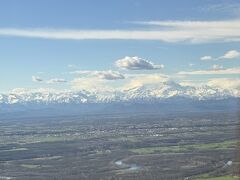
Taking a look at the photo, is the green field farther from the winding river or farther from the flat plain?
the winding river

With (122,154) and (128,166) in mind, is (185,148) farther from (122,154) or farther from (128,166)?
(128,166)

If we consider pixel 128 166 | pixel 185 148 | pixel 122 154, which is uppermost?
pixel 185 148

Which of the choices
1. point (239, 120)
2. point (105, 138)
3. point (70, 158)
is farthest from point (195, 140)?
point (239, 120)

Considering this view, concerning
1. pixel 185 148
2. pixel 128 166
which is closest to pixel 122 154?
pixel 185 148

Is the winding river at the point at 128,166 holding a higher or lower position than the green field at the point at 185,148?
lower

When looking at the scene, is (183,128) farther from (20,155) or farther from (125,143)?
(20,155)

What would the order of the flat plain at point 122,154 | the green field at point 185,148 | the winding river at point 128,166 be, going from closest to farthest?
the flat plain at point 122,154 < the winding river at point 128,166 < the green field at point 185,148

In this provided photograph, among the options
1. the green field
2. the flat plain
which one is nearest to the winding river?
the flat plain

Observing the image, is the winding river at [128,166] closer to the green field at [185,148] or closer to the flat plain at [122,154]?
the flat plain at [122,154]

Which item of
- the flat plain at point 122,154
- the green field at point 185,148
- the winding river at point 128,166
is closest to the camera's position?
the flat plain at point 122,154

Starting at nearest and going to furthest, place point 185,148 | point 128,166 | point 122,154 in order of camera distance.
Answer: point 128,166 → point 122,154 → point 185,148

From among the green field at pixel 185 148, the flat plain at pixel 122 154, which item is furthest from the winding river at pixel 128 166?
the green field at pixel 185 148
